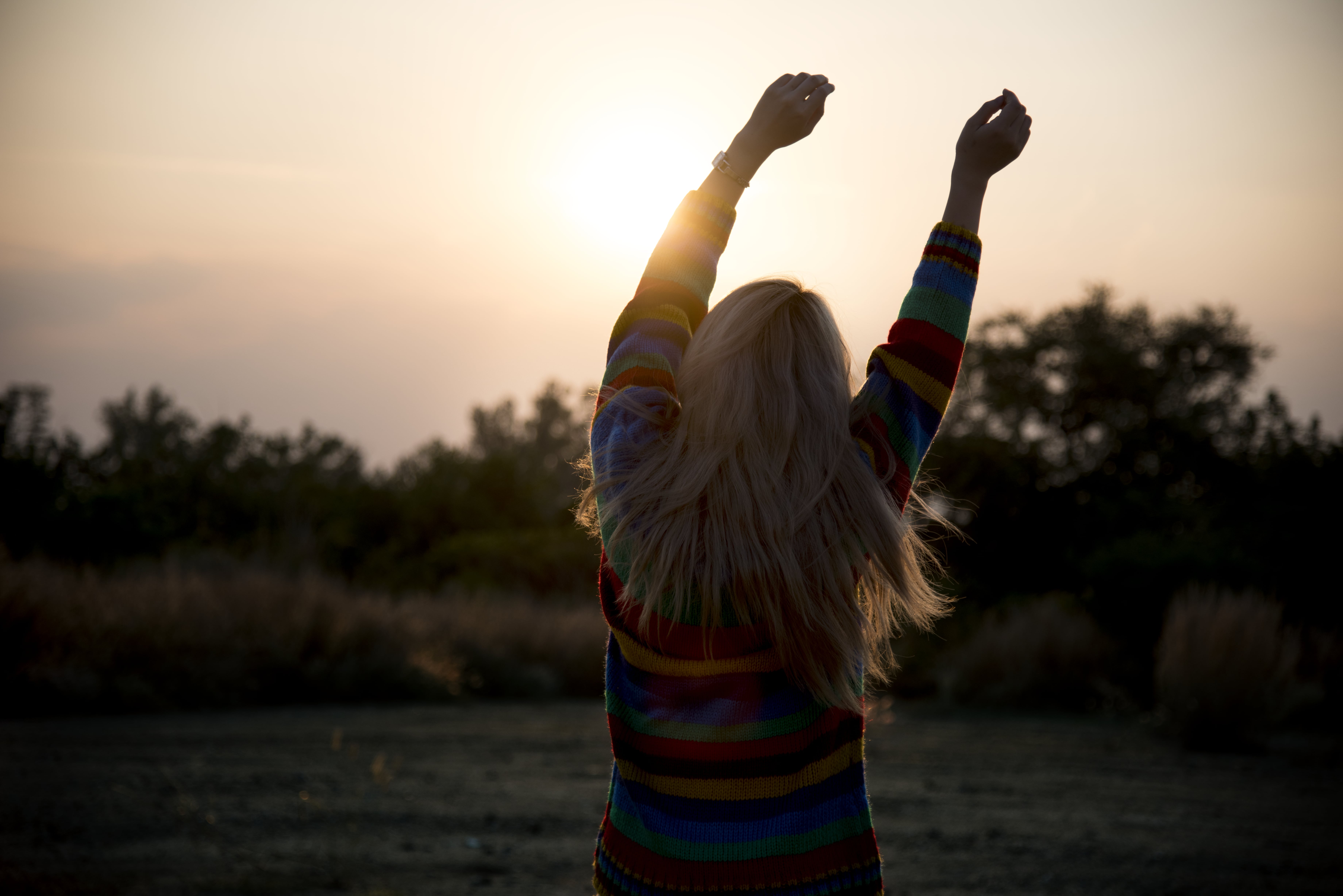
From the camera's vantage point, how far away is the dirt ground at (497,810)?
433 centimetres

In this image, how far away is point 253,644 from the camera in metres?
9.70

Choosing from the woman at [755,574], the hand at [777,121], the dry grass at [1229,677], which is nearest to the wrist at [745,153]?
the hand at [777,121]

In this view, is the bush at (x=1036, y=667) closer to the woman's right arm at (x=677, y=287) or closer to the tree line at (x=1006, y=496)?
the tree line at (x=1006, y=496)

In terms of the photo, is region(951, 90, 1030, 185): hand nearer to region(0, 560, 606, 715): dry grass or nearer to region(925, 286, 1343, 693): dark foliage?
region(0, 560, 606, 715): dry grass

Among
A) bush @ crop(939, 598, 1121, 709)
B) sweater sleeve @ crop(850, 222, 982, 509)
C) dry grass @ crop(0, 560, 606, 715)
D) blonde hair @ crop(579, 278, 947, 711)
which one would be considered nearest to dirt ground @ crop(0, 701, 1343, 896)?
dry grass @ crop(0, 560, 606, 715)

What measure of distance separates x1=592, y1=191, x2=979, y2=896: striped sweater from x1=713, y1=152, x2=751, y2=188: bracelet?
0.37 metres

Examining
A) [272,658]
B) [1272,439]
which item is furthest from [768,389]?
[1272,439]

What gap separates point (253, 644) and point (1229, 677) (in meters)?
9.15

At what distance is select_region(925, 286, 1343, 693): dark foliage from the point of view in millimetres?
12133

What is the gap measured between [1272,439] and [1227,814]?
9079mm

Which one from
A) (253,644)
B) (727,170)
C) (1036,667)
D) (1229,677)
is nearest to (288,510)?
(253,644)

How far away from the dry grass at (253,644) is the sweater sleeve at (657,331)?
27.7 ft

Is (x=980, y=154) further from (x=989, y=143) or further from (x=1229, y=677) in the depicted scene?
(x=1229, y=677)

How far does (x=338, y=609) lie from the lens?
421 inches
